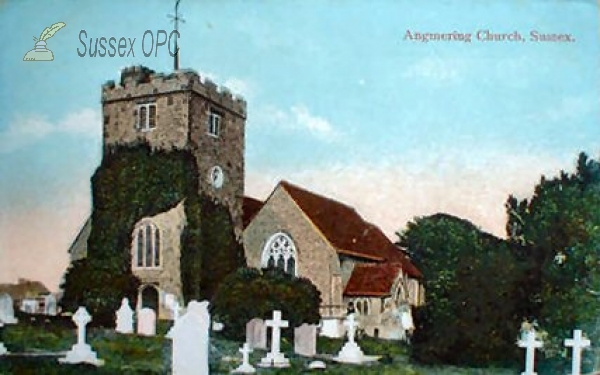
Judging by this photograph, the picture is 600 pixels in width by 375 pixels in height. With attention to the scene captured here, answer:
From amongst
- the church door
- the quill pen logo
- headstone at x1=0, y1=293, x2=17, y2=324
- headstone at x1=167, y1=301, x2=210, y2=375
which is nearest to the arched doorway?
the church door

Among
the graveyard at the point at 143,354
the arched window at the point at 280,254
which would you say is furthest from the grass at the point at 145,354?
the arched window at the point at 280,254

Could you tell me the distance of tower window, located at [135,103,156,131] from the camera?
9.55 feet

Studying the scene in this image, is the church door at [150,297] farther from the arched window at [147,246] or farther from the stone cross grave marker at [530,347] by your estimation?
the stone cross grave marker at [530,347]

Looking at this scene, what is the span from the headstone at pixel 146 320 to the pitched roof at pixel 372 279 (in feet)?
1.89

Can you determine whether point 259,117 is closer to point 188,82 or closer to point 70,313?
point 188,82

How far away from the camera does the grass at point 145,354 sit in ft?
9.19

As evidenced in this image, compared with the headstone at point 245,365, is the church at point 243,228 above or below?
above

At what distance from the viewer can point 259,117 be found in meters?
2.83

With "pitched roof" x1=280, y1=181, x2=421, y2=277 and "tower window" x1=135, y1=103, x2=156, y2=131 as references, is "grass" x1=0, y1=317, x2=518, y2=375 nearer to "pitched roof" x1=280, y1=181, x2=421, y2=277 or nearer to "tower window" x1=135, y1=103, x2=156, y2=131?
"pitched roof" x1=280, y1=181, x2=421, y2=277

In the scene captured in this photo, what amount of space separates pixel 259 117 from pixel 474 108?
0.63 m

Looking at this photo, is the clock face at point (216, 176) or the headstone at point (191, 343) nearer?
the headstone at point (191, 343)

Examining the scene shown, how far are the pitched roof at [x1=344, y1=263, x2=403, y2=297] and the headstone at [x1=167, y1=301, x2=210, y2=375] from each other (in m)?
0.43

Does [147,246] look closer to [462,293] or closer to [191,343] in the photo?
[191,343]

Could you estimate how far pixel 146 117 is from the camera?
2.92 meters
